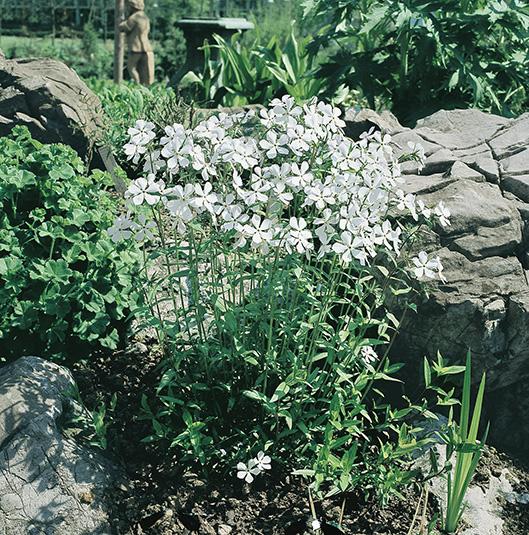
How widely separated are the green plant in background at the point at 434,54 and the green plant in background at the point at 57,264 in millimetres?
2940

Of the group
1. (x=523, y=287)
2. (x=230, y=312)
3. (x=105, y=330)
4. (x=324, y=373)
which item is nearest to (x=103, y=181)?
(x=105, y=330)

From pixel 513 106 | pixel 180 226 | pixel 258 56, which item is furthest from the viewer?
pixel 258 56

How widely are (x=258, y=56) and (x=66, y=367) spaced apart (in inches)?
186

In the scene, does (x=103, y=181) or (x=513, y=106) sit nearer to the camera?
(x=103, y=181)

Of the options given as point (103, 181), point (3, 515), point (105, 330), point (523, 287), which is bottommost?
point (3, 515)

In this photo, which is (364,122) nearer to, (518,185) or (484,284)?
(518,185)

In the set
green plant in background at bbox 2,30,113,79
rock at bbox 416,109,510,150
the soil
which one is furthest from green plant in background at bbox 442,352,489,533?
green plant in background at bbox 2,30,113,79

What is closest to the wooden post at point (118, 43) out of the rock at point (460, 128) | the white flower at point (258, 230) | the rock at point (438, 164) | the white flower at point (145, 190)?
the rock at point (460, 128)

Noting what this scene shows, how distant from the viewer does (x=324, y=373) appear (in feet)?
10.1

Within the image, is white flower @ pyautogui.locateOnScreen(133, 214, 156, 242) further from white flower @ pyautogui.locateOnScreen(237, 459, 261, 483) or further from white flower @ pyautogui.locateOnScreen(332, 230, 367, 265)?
white flower @ pyautogui.locateOnScreen(237, 459, 261, 483)

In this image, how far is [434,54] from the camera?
616 cm

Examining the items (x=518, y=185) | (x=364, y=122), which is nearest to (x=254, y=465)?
A: (x=518, y=185)

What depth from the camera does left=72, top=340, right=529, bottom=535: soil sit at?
3.04 m

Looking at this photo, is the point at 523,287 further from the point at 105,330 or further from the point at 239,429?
the point at 105,330
